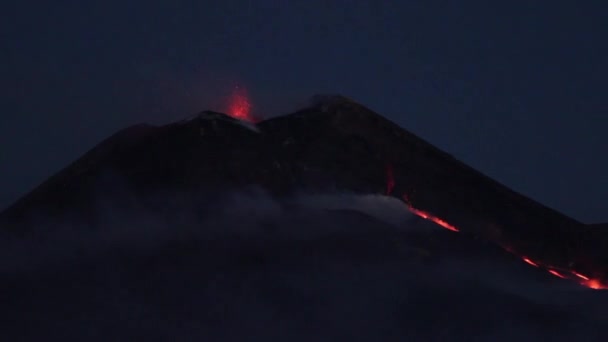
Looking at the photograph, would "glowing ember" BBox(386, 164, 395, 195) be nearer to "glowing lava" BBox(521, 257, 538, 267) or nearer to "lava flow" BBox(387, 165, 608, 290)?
"lava flow" BBox(387, 165, 608, 290)

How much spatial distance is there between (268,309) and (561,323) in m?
2.06

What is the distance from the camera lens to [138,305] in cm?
728

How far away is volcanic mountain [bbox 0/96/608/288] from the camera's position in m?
7.81

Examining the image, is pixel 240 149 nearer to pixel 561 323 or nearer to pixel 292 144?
pixel 292 144

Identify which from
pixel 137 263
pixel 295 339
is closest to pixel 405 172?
pixel 295 339

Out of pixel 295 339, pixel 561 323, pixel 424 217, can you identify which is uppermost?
pixel 424 217

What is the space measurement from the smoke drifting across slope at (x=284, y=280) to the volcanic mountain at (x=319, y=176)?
0.12m

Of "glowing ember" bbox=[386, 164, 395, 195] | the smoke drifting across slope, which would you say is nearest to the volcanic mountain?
"glowing ember" bbox=[386, 164, 395, 195]

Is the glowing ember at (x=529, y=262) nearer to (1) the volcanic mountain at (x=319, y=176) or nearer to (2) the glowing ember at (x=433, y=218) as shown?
(1) the volcanic mountain at (x=319, y=176)

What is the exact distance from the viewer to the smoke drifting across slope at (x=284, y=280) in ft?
23.9

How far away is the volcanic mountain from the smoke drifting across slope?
0.39 feet

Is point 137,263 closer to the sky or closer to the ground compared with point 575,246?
closer to the ground

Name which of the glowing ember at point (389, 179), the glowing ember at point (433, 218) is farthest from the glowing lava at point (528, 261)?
the glowing ember at point (389, 179)

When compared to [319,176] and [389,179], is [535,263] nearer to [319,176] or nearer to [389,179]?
[389,179]
